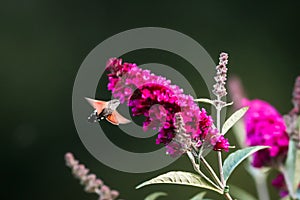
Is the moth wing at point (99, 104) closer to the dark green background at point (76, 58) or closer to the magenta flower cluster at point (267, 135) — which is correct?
the magenta flower cluster at point (267, 135)

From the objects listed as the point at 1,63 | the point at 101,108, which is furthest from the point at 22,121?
the point at 101,108

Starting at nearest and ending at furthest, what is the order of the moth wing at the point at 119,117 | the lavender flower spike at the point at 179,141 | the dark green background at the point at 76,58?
the lavender flower spike at the point at 179,141
the moth wing at the point at 119,117
the dark green background at the point at 76,58

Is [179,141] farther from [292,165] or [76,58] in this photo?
[76,58]

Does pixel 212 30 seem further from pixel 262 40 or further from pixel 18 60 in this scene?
pixel 18 60

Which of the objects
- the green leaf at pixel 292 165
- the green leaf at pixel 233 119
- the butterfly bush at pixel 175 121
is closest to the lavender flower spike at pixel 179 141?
the butterfly bush at pixel 175 121

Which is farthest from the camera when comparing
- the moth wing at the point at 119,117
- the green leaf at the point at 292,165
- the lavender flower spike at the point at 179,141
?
the green leaf at the point at 292,165

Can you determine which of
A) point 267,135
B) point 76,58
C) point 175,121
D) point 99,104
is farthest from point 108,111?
point 76,58

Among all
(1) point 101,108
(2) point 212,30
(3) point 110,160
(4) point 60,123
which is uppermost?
(2) point 212,30
